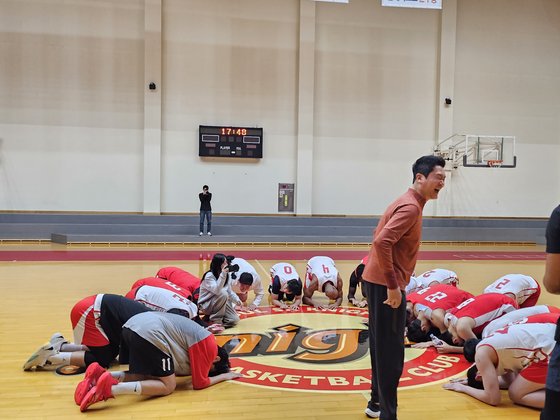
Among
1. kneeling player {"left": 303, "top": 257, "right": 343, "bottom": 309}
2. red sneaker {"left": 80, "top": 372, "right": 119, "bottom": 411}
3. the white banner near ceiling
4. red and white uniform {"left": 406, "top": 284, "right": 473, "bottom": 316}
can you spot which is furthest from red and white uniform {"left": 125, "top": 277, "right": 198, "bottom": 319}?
the white banner near ceiling

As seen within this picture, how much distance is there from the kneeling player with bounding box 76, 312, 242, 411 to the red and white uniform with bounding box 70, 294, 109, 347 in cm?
59

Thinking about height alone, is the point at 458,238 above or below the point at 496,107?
below

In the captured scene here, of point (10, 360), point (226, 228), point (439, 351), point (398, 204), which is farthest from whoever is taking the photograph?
point (226, 228)

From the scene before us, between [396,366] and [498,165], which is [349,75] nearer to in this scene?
[498,165]

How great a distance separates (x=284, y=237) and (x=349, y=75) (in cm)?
808

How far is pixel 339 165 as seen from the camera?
19703 millimetres

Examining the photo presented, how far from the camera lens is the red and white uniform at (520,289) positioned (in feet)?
19.5

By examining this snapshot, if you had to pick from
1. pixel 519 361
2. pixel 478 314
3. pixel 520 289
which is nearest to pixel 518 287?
pixel 520 289

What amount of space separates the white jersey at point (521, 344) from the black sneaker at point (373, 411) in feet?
3.43

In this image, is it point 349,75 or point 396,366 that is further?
point 349,75

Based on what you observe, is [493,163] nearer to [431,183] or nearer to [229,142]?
[229,142]

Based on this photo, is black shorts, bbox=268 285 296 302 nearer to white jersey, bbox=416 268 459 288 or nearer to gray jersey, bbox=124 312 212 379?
white jersey, bbox=416 268 459 288

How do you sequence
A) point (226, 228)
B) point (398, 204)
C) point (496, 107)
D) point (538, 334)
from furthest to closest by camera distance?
1. point (496, 107)
2. point (226, 228)
3. point (538, 334)
4. point (398, 204)

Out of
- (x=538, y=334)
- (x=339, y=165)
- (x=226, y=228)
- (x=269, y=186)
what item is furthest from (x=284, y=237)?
(x=538, y=334)
